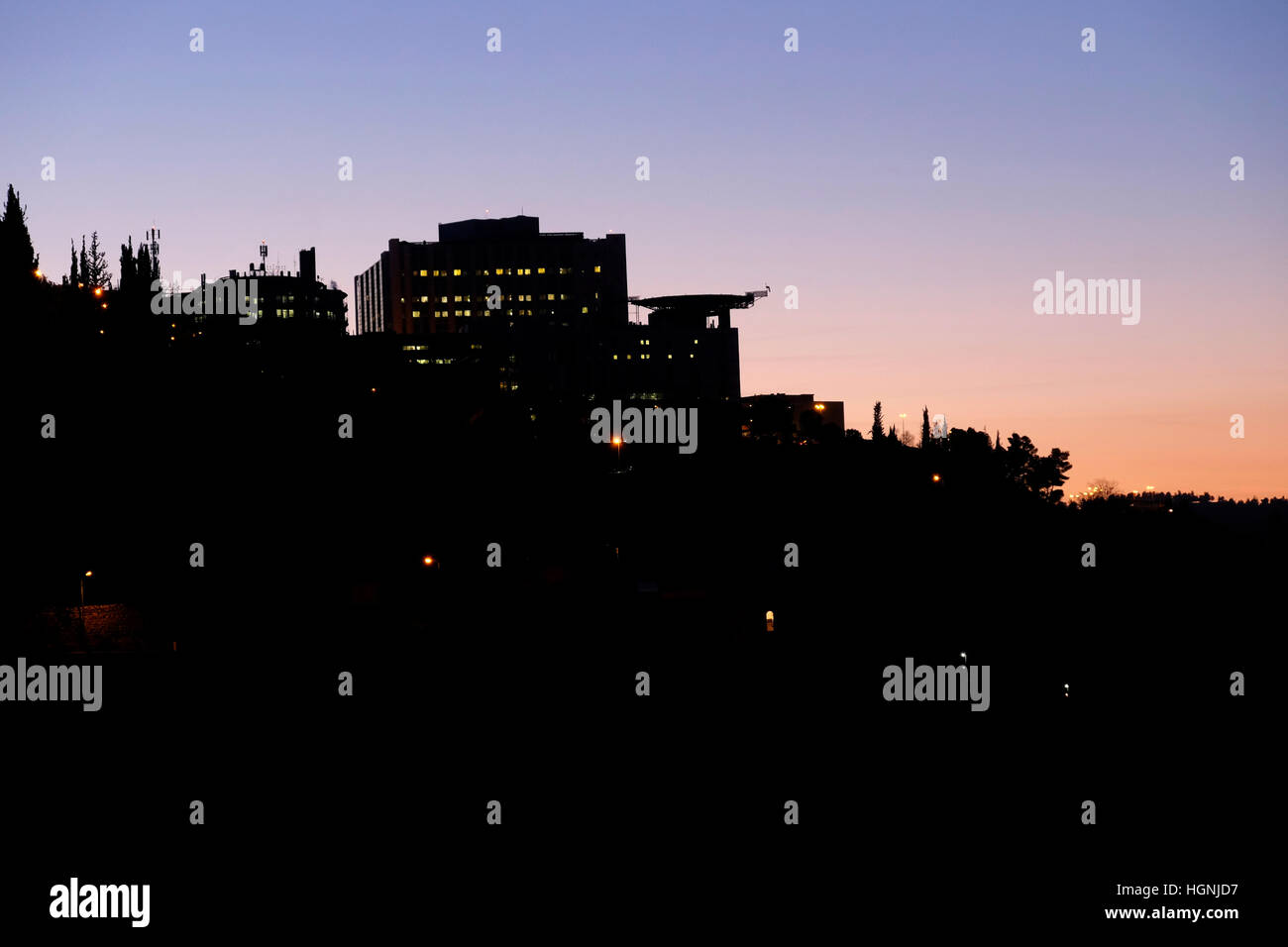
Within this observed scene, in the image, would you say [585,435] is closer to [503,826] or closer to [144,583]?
[144,583]

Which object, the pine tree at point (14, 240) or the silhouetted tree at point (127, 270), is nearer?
the pine tree at point (14, 240)

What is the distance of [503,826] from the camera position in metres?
19.8

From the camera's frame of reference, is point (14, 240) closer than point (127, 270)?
Yes

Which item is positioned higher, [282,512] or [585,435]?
[585,435]

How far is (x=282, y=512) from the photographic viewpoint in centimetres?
4606

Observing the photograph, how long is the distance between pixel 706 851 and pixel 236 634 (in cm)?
2142

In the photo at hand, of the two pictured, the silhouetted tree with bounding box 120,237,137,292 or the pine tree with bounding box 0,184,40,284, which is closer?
the pine tree with bounding box 0,184,40,284

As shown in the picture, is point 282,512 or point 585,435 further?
point 585,435
